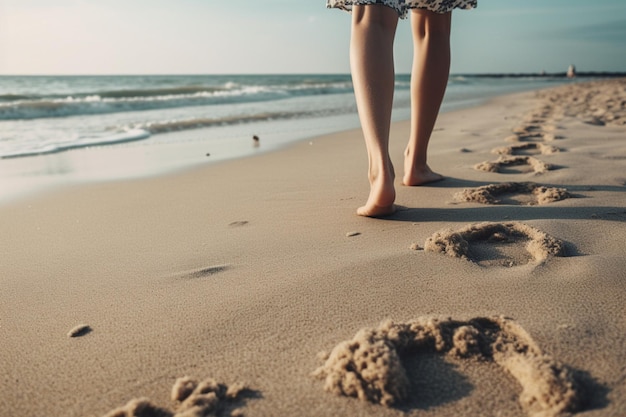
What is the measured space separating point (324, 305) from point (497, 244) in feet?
1.94

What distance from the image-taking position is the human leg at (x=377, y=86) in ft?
5.47

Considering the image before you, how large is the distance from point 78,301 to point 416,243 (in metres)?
0.87

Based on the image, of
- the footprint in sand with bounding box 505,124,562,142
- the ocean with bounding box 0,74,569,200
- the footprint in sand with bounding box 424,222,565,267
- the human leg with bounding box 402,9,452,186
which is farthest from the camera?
the footprint in sand with bounding box 505,124,562,142

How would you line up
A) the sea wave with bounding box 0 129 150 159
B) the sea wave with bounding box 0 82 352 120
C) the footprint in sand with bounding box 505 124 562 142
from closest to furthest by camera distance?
1. the footprint in sand with bounding box 505 124 562 142
2. the sea wave with bounding box 0 129 150 159
3. the sea wave with bounding box 0 82 352 120

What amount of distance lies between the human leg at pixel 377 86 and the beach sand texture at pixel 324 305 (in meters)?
0.12

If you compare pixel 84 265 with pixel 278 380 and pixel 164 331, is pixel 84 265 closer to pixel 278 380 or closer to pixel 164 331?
pixel 164 331

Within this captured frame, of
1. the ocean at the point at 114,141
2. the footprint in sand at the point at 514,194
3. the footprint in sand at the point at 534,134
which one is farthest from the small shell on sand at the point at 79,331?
the footprint in sand at the point at 534,134

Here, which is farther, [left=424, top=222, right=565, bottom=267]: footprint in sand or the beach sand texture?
[left=424, top=222, right=565, bottom=267]: footprint in sand

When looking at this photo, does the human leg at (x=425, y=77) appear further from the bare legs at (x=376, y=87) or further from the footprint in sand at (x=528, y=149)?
the footprint in sand at (x=528, y=149)

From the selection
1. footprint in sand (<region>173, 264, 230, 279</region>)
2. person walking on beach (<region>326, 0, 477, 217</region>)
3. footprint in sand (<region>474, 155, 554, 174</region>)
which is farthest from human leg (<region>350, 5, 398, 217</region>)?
footprint in sand (<region>474, 155, 554, 174</region>)

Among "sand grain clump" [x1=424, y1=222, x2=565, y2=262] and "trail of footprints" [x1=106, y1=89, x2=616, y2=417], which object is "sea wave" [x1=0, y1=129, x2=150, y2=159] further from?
"trail of footprints" [x1=106, y1=89, x2=616, y2=417]

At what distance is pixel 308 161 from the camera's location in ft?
10.4

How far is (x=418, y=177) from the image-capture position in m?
2.18

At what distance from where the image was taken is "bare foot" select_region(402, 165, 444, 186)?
85.5 inches
